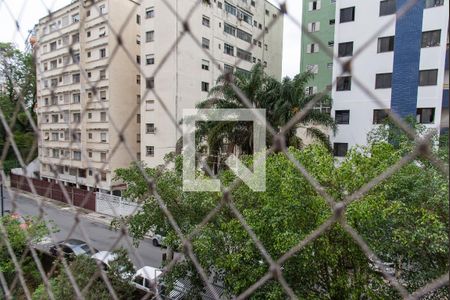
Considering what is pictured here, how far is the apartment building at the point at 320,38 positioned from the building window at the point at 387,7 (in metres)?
1.99

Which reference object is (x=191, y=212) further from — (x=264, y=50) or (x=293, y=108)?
(x=264, y=50)

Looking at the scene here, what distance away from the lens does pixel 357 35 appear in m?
7.25

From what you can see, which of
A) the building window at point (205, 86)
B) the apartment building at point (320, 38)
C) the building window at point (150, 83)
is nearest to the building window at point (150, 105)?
the building window at point (205, 86)

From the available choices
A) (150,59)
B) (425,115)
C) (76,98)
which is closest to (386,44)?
(425,115)

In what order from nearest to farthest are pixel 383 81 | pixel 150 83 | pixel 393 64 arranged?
pixel 150 83
pixel 393 64
pixel 383 81

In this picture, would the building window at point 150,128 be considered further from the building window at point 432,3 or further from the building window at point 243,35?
the building window at point 432,3

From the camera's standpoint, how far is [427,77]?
6.51 meters

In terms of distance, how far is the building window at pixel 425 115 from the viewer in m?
6.46

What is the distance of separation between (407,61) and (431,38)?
0.58 metres

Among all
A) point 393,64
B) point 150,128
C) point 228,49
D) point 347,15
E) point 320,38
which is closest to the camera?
point 393,64

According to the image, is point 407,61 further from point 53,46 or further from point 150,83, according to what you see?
point 53,46

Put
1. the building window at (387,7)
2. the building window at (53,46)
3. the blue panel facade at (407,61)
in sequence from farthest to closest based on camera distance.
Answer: the building window at (53,46), the building window at (387,7), the blue panel facade at (407,61)

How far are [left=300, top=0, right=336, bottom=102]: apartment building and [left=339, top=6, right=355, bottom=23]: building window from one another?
138 cm

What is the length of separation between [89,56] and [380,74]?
7680mm
